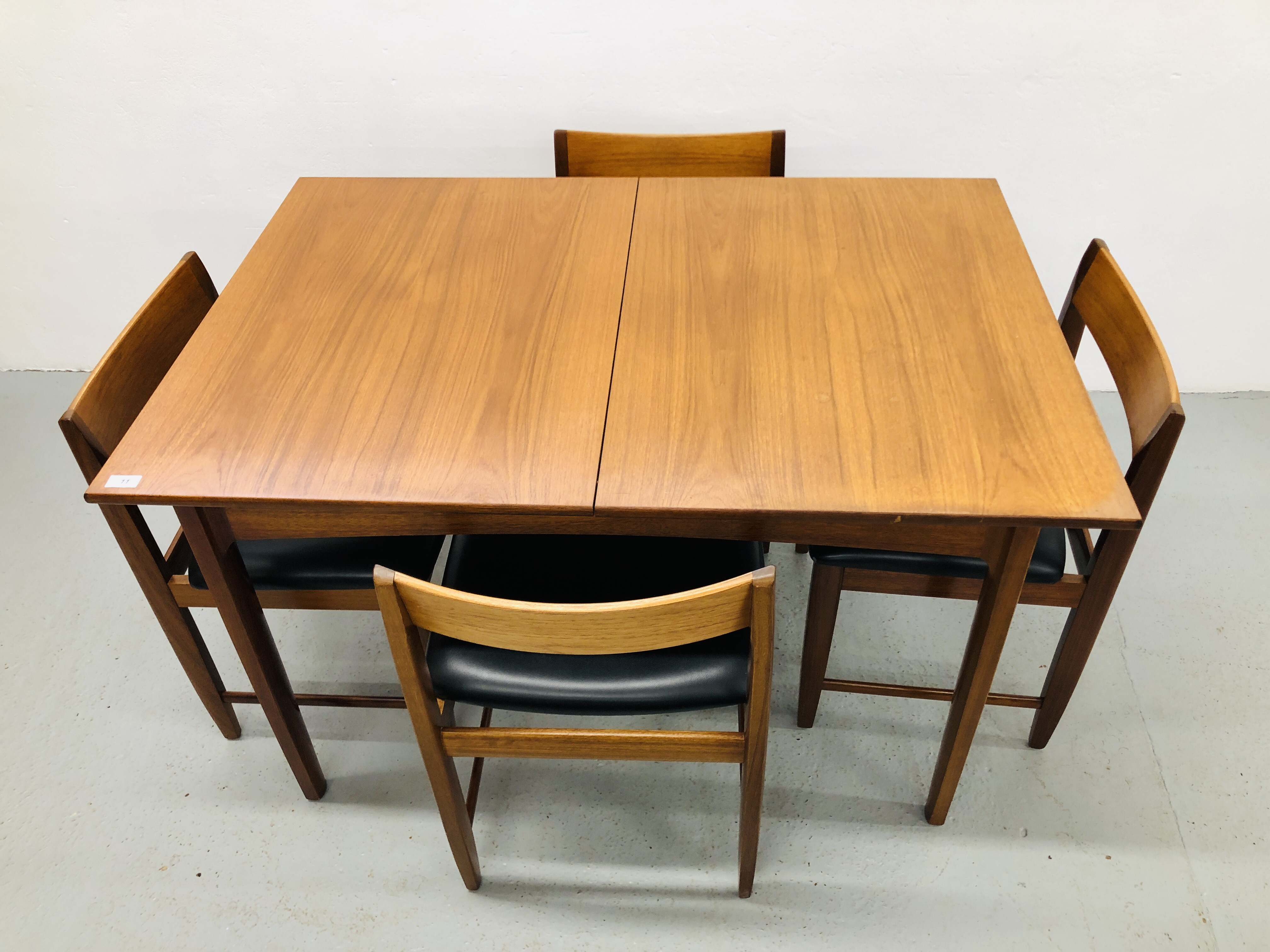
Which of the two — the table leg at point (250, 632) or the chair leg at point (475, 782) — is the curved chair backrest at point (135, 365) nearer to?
the table leg at point (250, 632)

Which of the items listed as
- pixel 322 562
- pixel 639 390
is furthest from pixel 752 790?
pixel 322 562

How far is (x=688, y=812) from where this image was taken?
1.60 meters

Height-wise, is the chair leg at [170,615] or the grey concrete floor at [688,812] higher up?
the chair leg at [170,615]

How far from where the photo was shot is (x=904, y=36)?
1.90 metres

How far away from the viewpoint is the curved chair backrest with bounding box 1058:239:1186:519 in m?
1.19

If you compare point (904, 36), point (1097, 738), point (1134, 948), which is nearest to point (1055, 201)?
point (904, 36)

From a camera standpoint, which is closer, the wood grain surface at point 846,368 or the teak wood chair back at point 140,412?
the wood grain surface at point 846,368

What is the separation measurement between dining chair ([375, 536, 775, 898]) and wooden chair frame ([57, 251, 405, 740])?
204mm

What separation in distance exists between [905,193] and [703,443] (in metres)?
0.78

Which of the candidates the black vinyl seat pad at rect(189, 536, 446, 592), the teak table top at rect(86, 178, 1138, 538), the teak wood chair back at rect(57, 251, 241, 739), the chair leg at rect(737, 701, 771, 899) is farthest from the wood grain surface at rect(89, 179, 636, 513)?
the chair leg at rect(737, 701, 771, 899)

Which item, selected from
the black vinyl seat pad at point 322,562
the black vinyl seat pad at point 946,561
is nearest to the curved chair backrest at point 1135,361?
the black vinyl seat pad at point 946,561

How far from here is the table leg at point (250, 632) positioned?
1.25 m

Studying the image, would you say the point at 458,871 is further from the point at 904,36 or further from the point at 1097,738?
the point at 904,36

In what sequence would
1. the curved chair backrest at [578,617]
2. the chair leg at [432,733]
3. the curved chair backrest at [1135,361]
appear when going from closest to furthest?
the curved chair backrest at [578,617] → the chair leg at [432,733] → the curved chair backrest at [1135,361]
